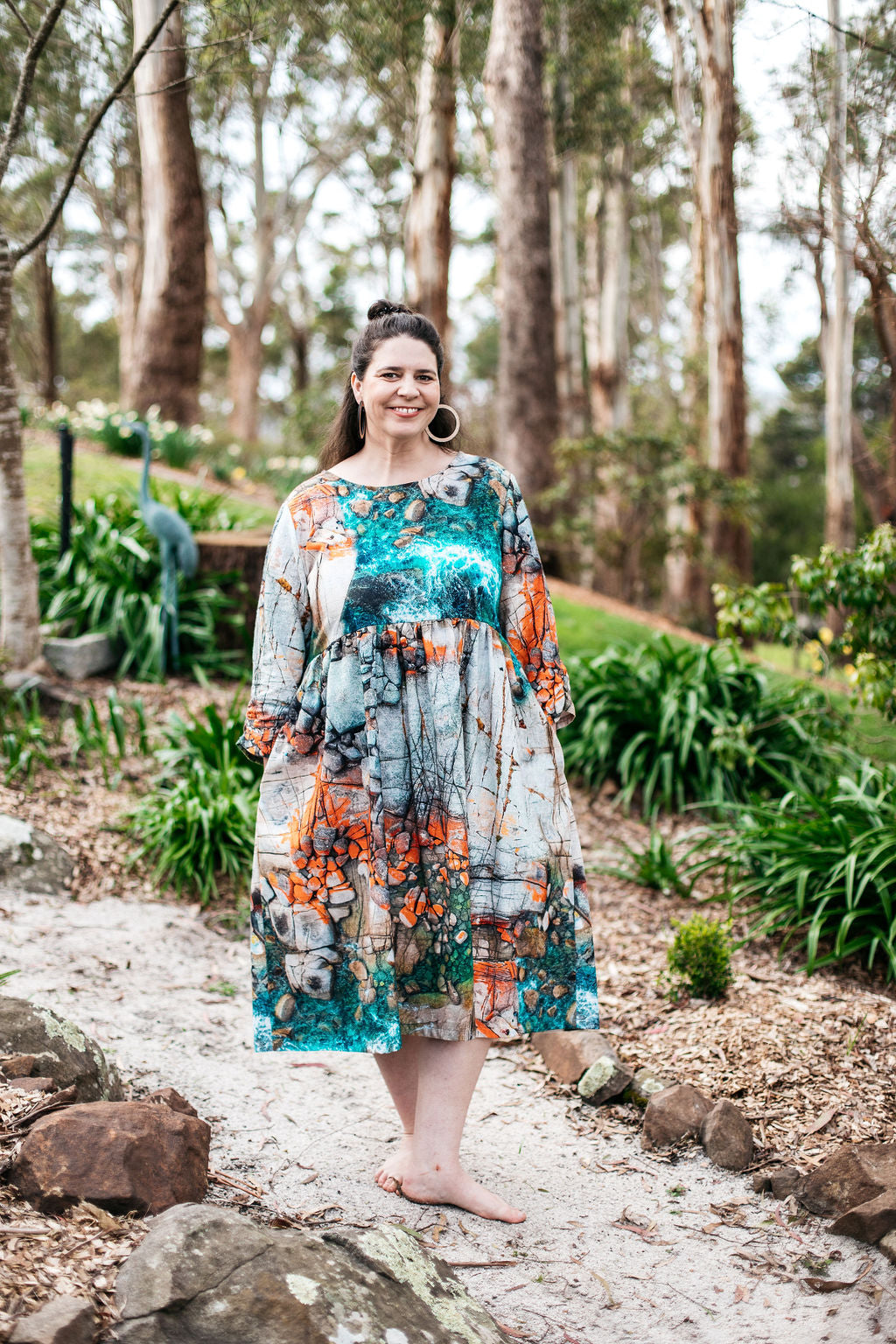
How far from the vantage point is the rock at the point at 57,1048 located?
242 centimetres

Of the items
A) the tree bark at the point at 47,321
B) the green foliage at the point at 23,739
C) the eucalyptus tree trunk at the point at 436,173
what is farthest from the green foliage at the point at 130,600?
the tree bark at the point at 47,321

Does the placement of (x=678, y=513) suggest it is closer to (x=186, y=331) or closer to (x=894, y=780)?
(x=186, y=331)

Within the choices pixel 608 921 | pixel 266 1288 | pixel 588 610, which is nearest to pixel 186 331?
pixel 588 610

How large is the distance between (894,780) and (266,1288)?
3449 mm

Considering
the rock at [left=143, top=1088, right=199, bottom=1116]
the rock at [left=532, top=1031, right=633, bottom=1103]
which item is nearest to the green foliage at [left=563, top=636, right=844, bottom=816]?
the rock at [left=532, top=1031, right=633, bottom=1103]

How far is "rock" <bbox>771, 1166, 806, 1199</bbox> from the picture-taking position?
255 cm

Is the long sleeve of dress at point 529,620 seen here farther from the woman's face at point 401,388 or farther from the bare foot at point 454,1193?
the bare foot at point 454,1193

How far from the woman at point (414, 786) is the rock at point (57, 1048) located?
0.51 m

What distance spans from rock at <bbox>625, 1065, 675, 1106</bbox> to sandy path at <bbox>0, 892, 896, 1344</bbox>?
15cm

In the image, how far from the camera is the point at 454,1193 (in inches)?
94.0

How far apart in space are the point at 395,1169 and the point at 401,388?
1848mm

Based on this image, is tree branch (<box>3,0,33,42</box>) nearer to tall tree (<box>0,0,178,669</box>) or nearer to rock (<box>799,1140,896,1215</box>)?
tall tree (<box>0,0,178,669</box>)

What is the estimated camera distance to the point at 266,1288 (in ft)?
5.52

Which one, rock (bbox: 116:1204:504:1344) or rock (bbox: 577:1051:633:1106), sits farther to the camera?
rock (bbox: 577:1051:633:1106)
